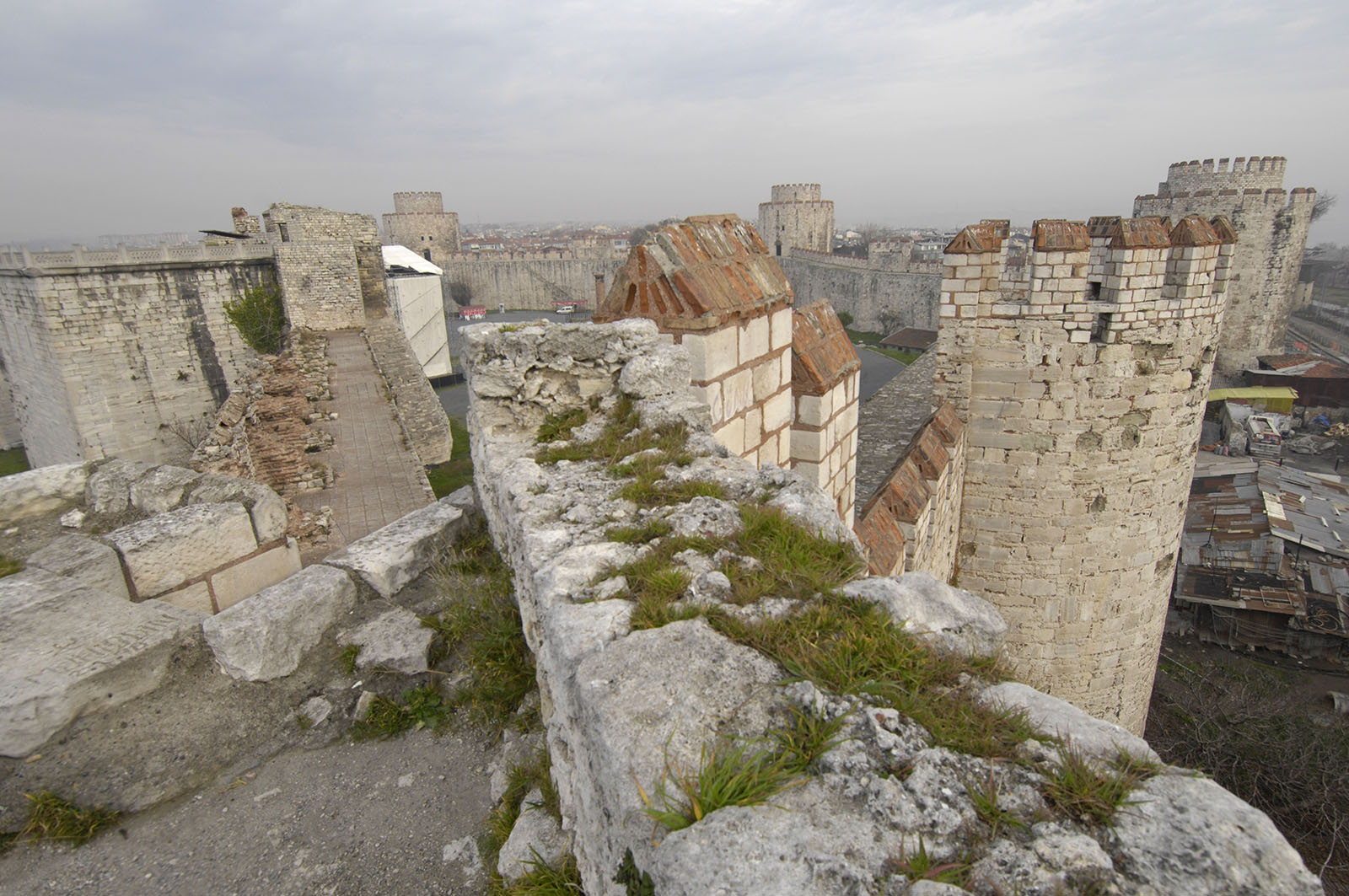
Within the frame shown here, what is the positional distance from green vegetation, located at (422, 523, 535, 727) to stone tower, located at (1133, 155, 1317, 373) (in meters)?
30.2

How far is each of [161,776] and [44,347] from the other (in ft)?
65.7

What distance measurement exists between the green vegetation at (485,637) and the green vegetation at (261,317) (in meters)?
19.4

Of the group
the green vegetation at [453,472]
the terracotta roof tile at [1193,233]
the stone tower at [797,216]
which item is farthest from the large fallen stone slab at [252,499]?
the stone tower at [797,216]

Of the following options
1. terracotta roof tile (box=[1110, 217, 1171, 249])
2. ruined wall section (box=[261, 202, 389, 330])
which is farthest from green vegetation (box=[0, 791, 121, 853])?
ruined wall section (box=[261, 202, 389, 330])

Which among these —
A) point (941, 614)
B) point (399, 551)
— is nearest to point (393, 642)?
point (399, 551)

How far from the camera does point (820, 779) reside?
1.37m

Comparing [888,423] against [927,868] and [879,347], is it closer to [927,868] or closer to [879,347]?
[927,868]

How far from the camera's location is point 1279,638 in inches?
553

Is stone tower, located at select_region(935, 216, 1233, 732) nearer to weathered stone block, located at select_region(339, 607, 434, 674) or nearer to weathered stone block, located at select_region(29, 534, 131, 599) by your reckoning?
weathered stone block, located at select_region(339, 607, 434, 674)

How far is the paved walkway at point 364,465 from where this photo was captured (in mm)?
10029

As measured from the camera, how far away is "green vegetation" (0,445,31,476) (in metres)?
22.2

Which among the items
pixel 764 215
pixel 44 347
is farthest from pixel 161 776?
pixel 764 215

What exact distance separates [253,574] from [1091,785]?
4.10m

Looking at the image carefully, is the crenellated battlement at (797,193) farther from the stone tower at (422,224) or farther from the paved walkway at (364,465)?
the paved walkway at (364,465)
